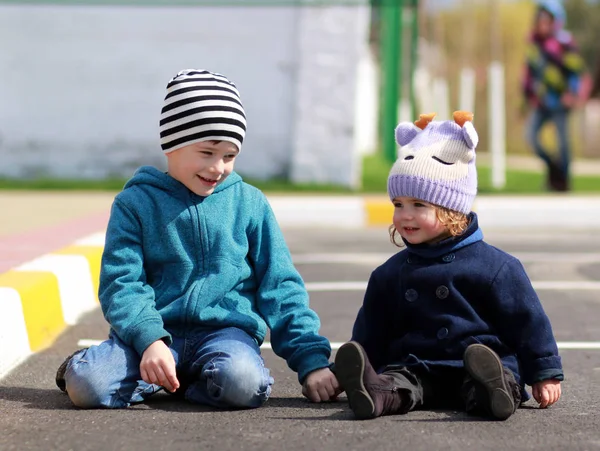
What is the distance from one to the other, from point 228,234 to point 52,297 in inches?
64.2

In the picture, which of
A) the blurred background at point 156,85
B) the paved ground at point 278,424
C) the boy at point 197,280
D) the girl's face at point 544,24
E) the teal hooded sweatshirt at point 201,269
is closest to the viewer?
the paved ground at point 278,424

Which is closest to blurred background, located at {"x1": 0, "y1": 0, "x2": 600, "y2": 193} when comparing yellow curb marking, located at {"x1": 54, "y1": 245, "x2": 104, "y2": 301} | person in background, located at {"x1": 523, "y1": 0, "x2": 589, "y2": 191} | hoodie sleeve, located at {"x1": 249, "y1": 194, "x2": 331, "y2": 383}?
person in background, located at {"x1": 523, "y1": 0, "x2": 589, "y2": 191}

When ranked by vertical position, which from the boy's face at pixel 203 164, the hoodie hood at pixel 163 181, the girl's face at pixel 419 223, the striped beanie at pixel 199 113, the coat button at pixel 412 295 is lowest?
the coat button at pixel 412 295

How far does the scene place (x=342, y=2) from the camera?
38.2 feet

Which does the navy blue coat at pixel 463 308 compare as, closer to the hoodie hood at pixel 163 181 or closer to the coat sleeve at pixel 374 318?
the coat sleeve at pixel 374 318

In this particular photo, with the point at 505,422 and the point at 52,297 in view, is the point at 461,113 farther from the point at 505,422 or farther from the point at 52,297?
the point at 52,297

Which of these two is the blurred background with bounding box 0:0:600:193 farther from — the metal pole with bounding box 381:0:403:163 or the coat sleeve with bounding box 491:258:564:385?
the coat sleeve with bounding box 491:258:564:385

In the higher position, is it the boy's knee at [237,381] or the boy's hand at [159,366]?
the boy's hand at [159,366]

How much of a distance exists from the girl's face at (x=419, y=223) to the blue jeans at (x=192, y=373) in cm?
64

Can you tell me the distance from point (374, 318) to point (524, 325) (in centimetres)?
50

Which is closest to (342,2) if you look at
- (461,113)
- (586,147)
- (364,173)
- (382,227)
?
(382,227)

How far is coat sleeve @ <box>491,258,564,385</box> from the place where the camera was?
3477 millimetres

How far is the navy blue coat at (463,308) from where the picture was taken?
3504mm

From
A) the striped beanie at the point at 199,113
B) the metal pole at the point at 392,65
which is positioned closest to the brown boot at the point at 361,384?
the striped beanie at the point at 199,113
